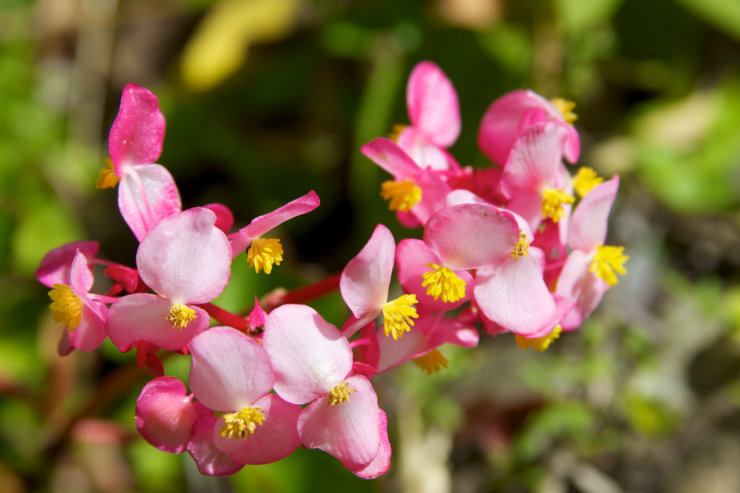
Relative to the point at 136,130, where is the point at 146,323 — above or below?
below

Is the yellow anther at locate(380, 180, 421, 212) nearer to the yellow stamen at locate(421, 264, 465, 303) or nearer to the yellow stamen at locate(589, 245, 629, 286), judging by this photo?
the yellow stamen at locate(421, 264, 465, 303)

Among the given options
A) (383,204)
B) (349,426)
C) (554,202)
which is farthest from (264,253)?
(383,204)

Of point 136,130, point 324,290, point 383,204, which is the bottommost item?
point 383,204

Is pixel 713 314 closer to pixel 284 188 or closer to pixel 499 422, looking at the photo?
pixel 499 422

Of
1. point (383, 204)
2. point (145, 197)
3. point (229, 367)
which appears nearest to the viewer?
point (229, 367)

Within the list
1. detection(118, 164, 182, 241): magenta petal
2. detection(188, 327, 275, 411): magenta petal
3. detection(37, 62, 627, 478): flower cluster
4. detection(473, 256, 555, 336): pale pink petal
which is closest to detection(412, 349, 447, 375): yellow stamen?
detection(37, 62, 627, 478): flower cluster

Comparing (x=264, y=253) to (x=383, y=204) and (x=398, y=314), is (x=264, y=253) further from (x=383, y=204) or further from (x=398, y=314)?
(x=383, y=204)

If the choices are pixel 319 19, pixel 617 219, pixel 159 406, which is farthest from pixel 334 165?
pixel 159 406
